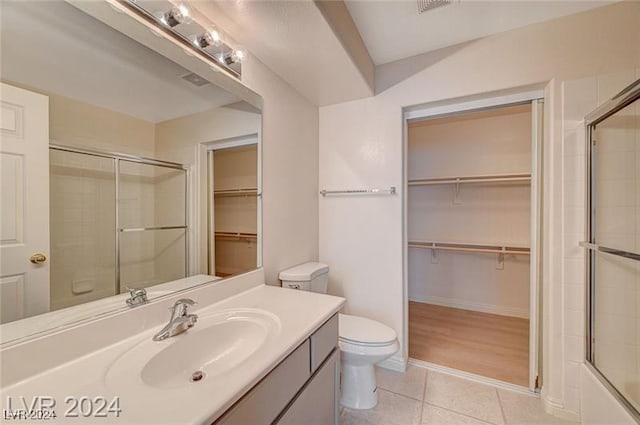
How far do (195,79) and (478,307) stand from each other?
11.6ft

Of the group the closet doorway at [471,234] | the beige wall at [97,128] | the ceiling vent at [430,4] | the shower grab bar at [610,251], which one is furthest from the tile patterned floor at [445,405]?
the ceiling vent at [430,4]

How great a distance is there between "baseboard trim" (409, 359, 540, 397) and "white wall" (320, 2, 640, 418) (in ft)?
0.48

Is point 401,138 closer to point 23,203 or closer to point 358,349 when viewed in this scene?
point 358,349

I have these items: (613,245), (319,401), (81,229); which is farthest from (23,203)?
(613,245)

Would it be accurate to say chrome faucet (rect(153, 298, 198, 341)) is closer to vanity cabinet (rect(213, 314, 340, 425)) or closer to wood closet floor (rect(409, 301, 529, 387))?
vanity cabinet (rect(213, 314, 340, 425))

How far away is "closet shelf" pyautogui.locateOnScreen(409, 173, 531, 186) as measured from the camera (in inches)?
103

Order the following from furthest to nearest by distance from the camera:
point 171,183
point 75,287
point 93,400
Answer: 1. point 171,183
2. point 75,287
3. point 93,400

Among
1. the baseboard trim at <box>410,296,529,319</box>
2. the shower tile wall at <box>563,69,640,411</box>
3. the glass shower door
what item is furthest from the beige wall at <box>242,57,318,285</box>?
the baseboard trim at <box>410,296,529,319</box>

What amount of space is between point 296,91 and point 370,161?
79cm

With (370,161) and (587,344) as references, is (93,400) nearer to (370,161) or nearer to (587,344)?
(370,161)

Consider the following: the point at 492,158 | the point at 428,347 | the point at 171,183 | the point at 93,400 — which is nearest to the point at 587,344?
the point at 428,347

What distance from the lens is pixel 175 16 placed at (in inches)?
41.3

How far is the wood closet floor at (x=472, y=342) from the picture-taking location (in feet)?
6.43

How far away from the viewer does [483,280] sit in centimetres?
299
